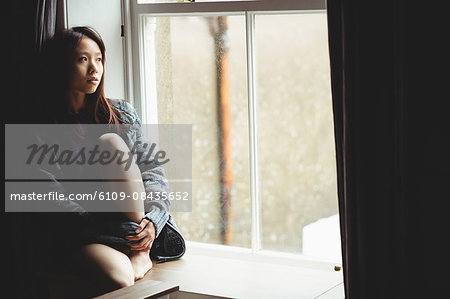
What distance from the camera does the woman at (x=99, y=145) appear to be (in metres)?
2.54

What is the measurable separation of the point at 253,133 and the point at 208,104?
10.9 inches

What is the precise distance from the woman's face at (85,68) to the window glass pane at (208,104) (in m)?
0.43

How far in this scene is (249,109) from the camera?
2795mm

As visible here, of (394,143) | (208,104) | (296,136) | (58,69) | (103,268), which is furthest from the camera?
(208,104)

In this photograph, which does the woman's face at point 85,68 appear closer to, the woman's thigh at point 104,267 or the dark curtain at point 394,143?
the woman's thigh at point 104,267

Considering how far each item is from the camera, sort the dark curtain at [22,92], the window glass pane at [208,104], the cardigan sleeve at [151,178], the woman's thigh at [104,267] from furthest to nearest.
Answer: the window glass pane at [208,104] → the cardigan sleeve at [151,178] → the dark curtain at [22,92] → the woman's thigh at [104,267]

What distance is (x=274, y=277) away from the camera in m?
2.61

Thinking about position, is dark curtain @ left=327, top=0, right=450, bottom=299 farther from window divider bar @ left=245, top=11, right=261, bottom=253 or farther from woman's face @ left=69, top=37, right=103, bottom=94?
woman's face @ left=69, top=37, right=103, bottom=94

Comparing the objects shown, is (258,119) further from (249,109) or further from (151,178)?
(151,178)

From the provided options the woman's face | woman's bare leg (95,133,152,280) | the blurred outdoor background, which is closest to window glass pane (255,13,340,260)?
the blurred outdoor background

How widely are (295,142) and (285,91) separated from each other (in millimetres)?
212

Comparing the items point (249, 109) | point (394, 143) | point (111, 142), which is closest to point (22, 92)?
point (111, 142)

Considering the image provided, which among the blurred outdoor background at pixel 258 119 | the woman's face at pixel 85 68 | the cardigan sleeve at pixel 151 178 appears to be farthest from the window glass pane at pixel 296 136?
the woman's face at pixel 85 68

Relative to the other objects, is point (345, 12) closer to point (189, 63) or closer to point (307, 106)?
point (307, 106)
